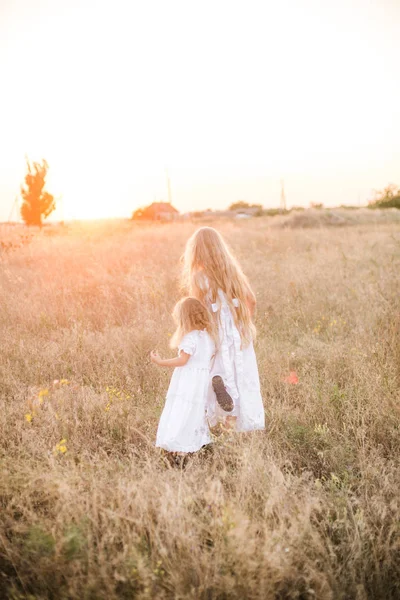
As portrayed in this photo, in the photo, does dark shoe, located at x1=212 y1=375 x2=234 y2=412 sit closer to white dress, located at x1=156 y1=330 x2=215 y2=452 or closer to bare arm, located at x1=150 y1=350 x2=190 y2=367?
white dress, located at x1=156 y1=330 x2=215 y2=452

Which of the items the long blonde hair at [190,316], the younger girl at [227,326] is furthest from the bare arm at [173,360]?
the younger girl at [227,326]

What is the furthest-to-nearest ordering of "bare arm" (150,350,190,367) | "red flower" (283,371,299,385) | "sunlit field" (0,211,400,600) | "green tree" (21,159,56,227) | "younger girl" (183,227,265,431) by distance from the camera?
Result: "green tree" (21,159,56,227), "red flower" (283,371,299,385), "younger girl" (183,227,265,431), "bare arm" (150,350,190,367), "sunlit field" (0,211,400,600)

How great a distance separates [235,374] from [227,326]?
0.36 meters

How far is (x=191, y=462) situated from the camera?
99.0 inches

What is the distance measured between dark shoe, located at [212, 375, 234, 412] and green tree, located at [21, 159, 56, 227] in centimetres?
2737

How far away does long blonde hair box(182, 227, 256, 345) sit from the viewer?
2809 millimetres

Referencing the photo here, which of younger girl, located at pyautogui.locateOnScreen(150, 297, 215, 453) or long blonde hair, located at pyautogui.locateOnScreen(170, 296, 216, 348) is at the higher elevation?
long blonde hair, located at pyautogui.locateOnScreen(170, 296, 216, 348)

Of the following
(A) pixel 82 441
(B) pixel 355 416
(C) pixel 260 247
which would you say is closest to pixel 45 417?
(A) pixel 82 441

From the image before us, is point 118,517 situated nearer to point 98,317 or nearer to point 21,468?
point 21,468

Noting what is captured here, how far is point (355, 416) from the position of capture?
9.90ft

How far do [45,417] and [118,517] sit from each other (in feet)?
4.41

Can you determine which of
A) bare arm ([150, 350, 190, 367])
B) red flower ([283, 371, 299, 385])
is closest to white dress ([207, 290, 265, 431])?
bare arm ([150, 350, 190, 367])

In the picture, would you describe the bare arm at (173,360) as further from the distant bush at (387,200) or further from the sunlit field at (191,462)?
the distant bush at (387,200)

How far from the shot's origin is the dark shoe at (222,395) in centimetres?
271
